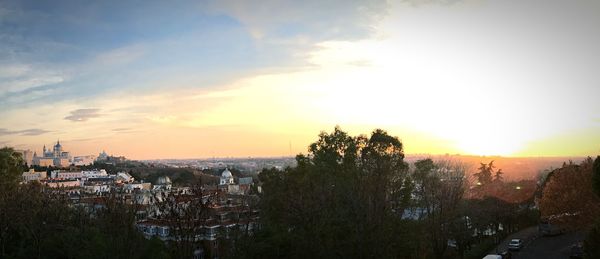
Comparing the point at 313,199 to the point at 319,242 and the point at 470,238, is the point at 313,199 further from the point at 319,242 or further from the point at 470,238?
the point at 470,238

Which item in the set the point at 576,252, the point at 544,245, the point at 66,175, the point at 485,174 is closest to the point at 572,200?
the point at 576,252

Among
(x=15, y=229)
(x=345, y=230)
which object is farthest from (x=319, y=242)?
(x=15, y=229)

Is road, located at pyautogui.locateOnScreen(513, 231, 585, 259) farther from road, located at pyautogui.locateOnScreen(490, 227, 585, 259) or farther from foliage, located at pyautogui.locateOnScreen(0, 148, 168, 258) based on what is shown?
foliage, located at pyautogui.locateOnScreen(0, 148, 168, 258)

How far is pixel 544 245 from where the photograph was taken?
104ft

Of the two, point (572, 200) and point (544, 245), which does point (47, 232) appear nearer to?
point (572, 200)

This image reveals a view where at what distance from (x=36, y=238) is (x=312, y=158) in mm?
15624

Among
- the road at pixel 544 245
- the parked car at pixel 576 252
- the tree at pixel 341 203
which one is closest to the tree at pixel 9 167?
the tree at pixel 341 203

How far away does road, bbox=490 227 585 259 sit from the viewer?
91.9ft

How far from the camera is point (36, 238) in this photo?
23672 mm


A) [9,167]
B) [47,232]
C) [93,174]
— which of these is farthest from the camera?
[93,174]

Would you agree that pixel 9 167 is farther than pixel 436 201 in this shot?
Yes

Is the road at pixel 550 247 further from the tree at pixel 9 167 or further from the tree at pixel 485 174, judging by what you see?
the tree at pixel 9 167

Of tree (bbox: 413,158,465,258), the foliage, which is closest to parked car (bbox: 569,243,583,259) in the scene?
tree (bbox: 413,158,465,258)

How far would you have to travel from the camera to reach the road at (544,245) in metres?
28.0
